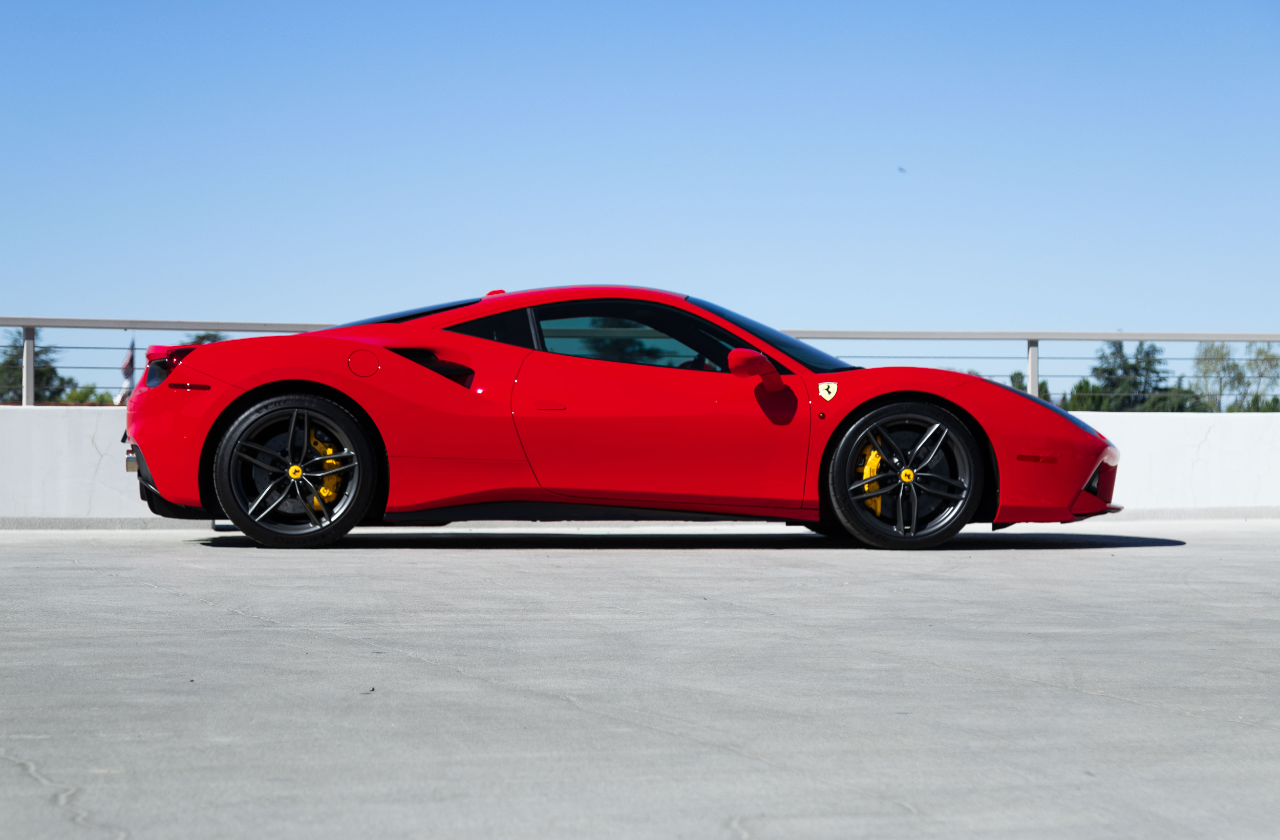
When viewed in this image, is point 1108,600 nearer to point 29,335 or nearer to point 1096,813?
point 1096,813

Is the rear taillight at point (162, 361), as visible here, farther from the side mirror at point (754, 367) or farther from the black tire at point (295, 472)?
the side mirror at point (754, 367)

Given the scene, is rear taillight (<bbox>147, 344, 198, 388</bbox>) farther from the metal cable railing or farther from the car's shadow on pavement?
the metal cable railing

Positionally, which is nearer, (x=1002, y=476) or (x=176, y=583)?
(x=176, y=583)

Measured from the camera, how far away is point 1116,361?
10.8 meters

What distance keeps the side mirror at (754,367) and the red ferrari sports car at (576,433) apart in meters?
0.01

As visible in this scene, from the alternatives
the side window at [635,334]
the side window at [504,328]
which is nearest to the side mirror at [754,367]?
the side window at [635,334]

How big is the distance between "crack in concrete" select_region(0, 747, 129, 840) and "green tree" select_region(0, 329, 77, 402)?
7356 mm

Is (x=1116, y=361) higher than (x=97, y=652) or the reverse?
higher

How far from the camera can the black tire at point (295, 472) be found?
6.80 metres

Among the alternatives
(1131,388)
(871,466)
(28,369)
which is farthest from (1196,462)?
(28,369)

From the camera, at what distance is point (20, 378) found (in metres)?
9.62

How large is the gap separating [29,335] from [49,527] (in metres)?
1.50

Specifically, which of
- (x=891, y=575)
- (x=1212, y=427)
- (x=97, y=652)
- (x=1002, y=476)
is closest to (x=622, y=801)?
(x=97, y=652)

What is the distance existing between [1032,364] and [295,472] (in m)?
5.97
